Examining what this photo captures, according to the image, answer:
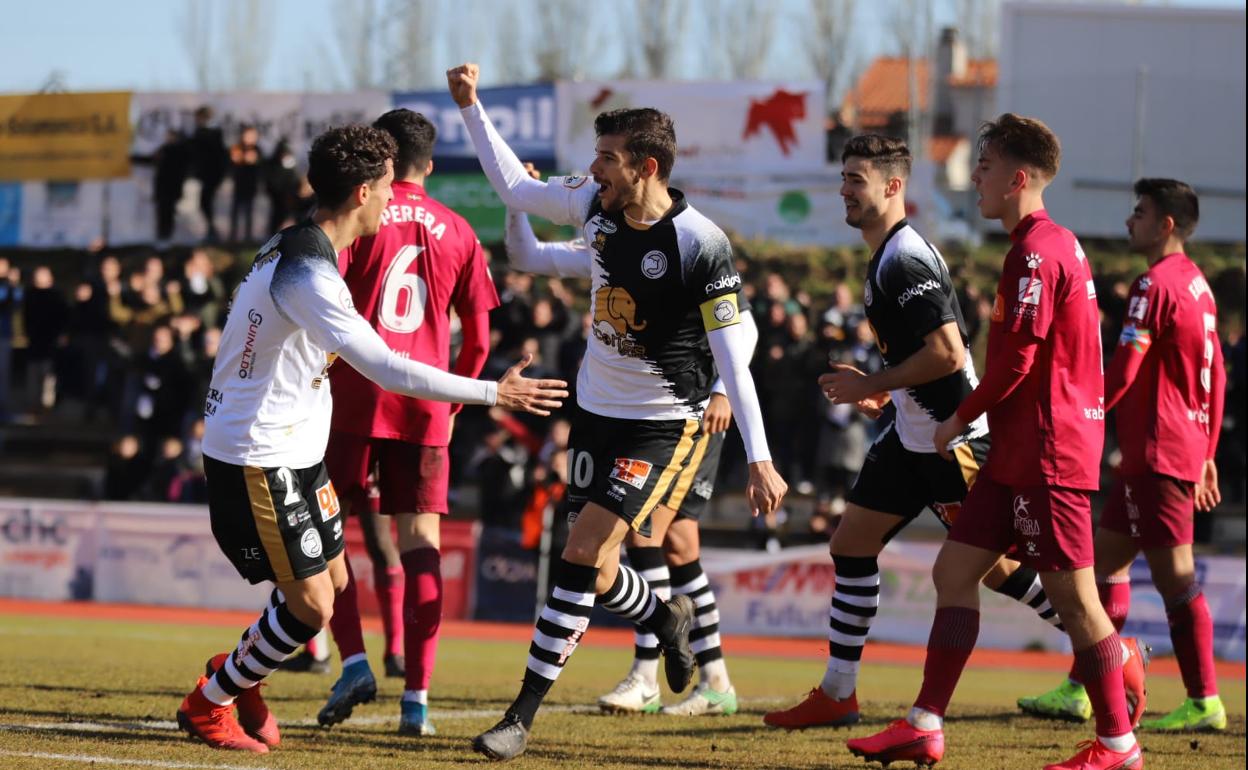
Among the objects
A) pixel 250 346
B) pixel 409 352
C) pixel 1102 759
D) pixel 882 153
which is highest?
pixel 882 153

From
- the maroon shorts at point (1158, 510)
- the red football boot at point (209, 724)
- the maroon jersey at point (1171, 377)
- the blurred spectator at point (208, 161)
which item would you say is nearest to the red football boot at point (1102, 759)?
the maroon shorts at point (1158, 510)

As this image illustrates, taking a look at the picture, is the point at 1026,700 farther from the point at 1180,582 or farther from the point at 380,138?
the point at 380,138

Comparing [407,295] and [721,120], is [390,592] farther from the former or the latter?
[721,120]

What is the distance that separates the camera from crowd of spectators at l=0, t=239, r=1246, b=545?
1655cm

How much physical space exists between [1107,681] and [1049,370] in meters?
1.19

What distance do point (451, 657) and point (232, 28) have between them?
44.4 metres

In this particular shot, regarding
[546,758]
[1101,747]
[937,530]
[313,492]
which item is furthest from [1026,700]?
[937,530]

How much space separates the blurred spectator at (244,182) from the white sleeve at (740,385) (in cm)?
1701

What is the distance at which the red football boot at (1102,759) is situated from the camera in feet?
18.8

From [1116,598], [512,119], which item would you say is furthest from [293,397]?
[512,119]

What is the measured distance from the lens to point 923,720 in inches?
230

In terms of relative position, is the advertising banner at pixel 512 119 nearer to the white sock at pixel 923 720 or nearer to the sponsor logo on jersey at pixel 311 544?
the sponsor logo on jersey at pixel 311 544

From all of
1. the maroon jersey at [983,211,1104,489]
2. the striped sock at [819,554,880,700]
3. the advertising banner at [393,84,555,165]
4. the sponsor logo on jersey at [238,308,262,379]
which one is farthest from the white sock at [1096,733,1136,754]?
the advertising banner at [393,84,555,165]

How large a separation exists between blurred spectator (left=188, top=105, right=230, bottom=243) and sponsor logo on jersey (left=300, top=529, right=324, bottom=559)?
17463 millimetres
